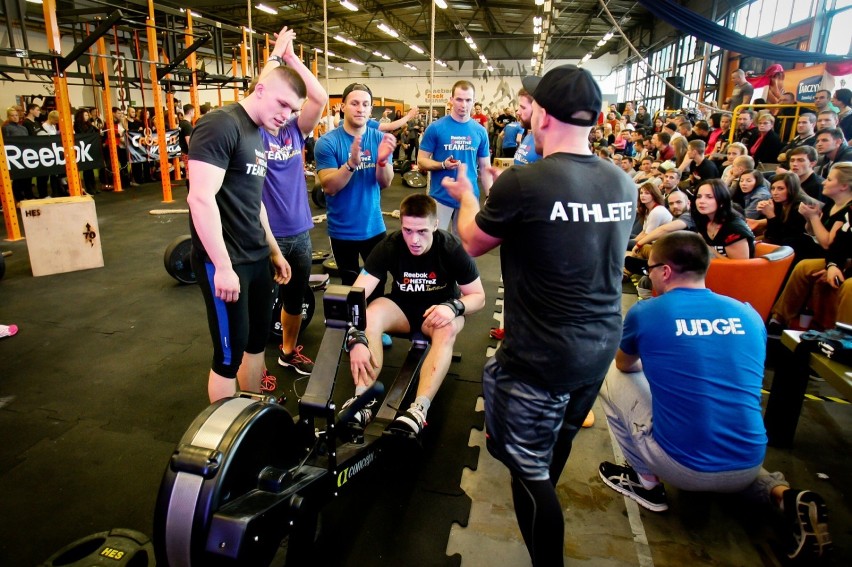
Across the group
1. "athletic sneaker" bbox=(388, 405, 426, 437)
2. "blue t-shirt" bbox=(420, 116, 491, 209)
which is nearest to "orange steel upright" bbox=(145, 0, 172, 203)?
"blue t-shirt" bbox=(420, 116, 491, 209)

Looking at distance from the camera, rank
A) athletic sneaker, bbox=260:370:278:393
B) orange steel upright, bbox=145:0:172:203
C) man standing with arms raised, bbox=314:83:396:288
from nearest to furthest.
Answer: athletic sneaker, bbox=260:370:278:393, man standing with arms raised, bbox=314:83:396:288, orange steel upright, bbox=145:0:172:203

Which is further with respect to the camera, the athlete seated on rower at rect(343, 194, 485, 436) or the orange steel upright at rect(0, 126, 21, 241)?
the orange steel upright at rect(0, 126, 21, 241)

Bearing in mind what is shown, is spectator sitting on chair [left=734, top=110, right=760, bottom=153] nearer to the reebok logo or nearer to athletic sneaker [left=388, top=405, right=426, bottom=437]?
athletic sneaker [left=388, top=405, right=426, bottom=437]

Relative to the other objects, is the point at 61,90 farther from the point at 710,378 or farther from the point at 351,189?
the point at 710,378

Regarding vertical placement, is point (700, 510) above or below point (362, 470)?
below

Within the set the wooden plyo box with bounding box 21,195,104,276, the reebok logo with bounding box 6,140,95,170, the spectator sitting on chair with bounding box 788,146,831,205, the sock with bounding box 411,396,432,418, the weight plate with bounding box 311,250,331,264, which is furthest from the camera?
the reebok logo with bounding box 6,140,95,170

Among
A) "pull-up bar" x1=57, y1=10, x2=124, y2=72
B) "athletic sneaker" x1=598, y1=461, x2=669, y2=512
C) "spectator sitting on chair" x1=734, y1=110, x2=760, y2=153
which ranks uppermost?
"pull-up bar" x1=57, y1=10, x2=124, y2=72

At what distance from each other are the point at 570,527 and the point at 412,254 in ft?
4.49

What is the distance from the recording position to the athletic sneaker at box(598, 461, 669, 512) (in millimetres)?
1917

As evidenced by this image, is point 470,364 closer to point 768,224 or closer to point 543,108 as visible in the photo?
point 543,108

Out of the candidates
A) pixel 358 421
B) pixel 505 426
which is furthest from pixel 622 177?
pixel 358 421

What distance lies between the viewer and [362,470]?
177cm

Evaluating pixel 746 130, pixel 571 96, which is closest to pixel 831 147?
Answer: pixel 746 130

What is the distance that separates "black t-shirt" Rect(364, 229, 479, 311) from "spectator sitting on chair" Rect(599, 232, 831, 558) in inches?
35.0
